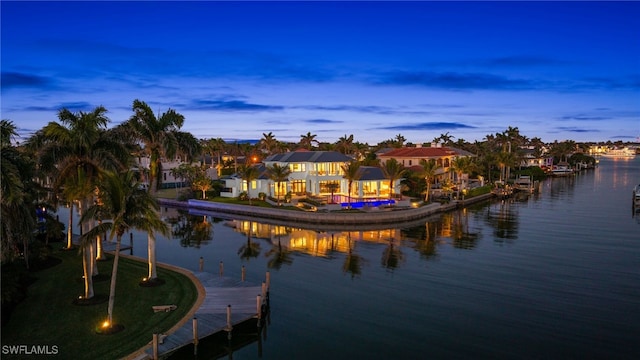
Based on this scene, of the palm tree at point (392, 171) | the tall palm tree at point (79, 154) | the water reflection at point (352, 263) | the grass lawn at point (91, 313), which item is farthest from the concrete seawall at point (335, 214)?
the tall palm tree at point (79, 154)

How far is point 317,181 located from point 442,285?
4466cm

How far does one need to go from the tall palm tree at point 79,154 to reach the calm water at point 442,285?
451 inches

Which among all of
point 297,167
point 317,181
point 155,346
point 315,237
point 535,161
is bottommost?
point 315,237

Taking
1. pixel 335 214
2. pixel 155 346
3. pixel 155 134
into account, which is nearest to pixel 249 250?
pixel 335 214

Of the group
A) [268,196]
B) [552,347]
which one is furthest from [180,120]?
[268,196]

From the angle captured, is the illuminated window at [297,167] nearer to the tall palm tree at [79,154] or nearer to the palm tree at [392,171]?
the palm tree at [392,171]

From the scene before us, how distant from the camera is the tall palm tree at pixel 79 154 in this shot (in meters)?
24.4

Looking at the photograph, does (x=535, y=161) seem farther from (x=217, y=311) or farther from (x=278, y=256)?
(x=217, y=311)

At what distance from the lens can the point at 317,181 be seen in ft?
248

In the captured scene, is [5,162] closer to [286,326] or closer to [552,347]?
[286,326]

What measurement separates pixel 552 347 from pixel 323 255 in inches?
882

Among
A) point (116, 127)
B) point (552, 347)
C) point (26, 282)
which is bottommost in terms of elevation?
point (552, 347)

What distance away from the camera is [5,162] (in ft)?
58.0

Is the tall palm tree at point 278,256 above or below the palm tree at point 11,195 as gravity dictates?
below
